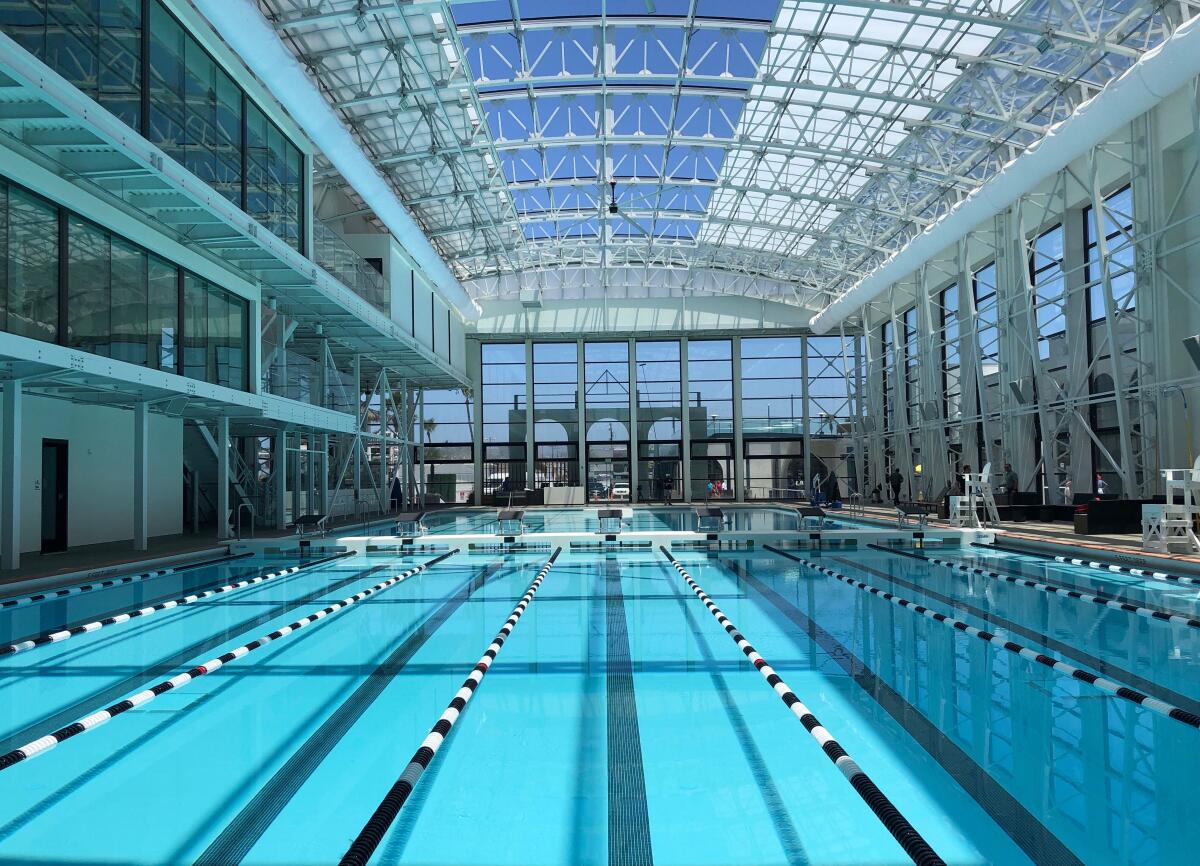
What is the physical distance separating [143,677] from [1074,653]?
22.9 ft

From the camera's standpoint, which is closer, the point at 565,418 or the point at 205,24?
the point at 205,24

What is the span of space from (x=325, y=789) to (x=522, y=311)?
28.1 metres

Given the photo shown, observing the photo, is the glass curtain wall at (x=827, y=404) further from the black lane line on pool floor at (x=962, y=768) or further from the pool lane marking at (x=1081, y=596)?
the black lane line on pool floor at (x=962, y=768)

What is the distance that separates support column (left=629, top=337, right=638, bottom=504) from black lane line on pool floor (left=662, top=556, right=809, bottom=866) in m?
24.8

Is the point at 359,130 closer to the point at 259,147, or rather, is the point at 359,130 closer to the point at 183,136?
the point at 259,147

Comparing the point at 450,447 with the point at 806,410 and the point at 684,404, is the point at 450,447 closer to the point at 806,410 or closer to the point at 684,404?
the point at 684,404

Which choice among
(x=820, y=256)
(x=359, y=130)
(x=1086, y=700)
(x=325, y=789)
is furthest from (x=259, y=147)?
(x=820, y=256)

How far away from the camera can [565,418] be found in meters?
31.4

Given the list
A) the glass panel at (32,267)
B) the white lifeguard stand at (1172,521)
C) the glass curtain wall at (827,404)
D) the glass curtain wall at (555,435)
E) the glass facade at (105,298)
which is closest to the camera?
the glass panel at (32,267)

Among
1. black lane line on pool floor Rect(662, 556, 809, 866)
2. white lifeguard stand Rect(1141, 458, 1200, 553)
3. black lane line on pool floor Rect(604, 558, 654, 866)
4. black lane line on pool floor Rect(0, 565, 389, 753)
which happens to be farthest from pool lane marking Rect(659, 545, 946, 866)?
white lifeguard stand Rect(1141, 458, 1200, 553)

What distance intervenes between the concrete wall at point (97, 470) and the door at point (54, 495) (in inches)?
3.8

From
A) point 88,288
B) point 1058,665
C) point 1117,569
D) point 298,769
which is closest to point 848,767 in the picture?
point 298,769

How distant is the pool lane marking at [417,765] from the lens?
2539 mm

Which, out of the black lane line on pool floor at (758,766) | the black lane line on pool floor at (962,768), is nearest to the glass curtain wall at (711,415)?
the black lane line on pool floor at (962,768)
